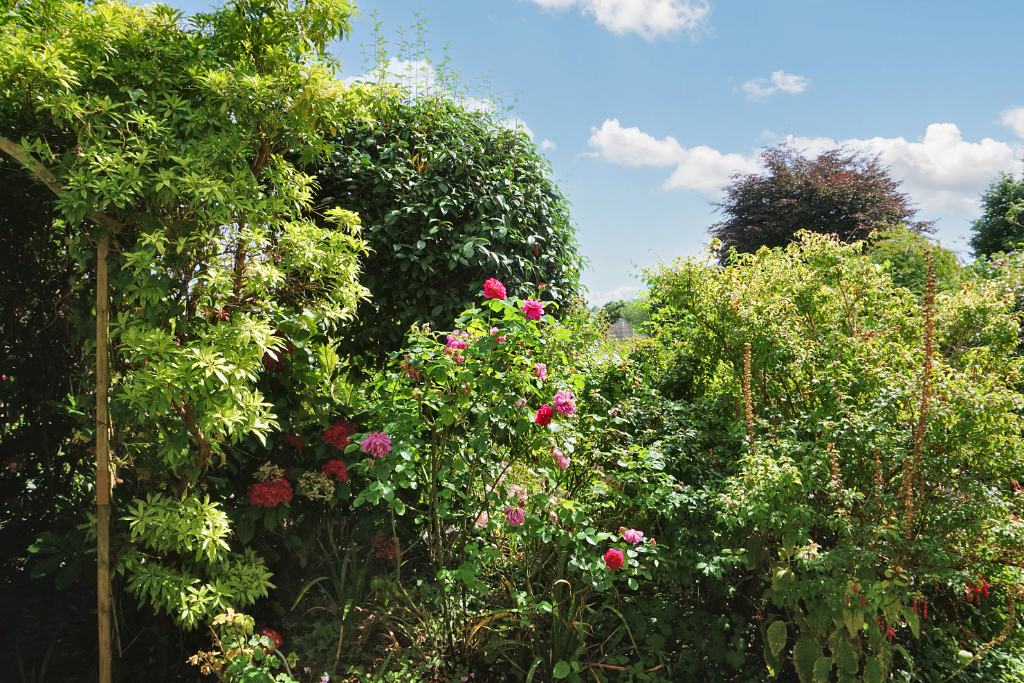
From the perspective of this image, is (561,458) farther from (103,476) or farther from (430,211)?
(103,476)

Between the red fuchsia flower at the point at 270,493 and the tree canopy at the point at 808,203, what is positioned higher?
the tree canopy at the point at 808,203

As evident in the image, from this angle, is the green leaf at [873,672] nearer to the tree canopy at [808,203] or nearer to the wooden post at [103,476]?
the wooden post at [103,476]

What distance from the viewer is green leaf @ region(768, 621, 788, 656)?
2.32 meters

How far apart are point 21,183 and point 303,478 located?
1.90 m

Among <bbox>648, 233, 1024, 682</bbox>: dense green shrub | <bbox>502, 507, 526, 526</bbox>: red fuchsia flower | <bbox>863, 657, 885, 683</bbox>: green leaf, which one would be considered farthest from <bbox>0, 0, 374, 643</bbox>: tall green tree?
<bbox>863, 657, 885, 683</bbox>: green leaf

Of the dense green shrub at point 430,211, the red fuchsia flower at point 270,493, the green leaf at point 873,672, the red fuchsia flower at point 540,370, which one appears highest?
the dense green shrub at point 430,211

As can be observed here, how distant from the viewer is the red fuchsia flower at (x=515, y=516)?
2.30 meters

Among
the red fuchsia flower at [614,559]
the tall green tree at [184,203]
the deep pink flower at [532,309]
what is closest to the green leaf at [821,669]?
the red fuchsia flower at [614,559]

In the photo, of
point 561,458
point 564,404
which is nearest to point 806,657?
point 561,458

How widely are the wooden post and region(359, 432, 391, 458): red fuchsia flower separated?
995 millimetres

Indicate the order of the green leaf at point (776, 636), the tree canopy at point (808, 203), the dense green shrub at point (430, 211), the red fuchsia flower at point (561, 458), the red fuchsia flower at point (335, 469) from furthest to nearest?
the tree canopy at point (808, 203) → the dense green shrub at point (430, 211) → the red fuchsia flower at point (335, 469) → the red fuchsia flower at point (561, 458) → the green leaf at point (776, 636)

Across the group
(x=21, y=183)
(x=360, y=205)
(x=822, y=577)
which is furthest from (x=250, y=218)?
(x=822, y=577)

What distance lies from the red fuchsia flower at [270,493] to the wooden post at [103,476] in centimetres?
51

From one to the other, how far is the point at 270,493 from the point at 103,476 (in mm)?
607
